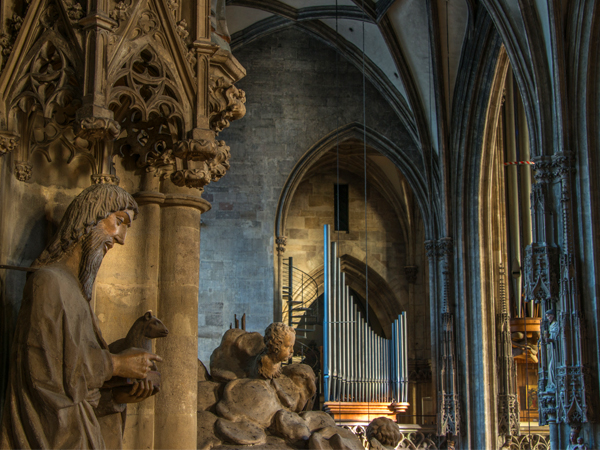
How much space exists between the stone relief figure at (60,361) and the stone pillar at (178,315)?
0.81 meters

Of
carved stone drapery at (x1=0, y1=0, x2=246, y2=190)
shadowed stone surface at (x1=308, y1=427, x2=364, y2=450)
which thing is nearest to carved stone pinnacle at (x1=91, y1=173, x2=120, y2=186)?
carved stone drapery at (x1=0, y1=0, x2=246, y2=190)

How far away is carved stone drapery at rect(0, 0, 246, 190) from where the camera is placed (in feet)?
11.7

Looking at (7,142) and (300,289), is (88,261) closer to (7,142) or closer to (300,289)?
(7,142)

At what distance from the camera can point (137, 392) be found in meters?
3.22

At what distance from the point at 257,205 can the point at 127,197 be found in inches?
575

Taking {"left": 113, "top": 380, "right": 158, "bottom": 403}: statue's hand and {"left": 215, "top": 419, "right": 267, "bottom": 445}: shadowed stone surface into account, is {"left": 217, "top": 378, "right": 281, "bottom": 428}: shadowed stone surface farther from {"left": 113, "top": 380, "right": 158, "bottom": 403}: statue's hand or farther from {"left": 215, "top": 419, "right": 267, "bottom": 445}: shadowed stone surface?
{"left": 113, "top": 380, "right": 158, "bottom": 403}: statue's hand

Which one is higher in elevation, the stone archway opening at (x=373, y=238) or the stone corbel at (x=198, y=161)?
the stone archway opening at (x=373, y=238)

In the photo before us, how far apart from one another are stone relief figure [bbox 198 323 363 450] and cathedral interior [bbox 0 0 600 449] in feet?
0.72

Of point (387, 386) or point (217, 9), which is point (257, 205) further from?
point (217, 9)

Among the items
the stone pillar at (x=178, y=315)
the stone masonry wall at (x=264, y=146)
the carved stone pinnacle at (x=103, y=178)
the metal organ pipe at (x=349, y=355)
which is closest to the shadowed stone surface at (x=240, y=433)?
the stone pillar at (x=178, y=315)

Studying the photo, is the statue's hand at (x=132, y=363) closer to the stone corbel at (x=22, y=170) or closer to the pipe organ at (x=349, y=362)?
the stone corbel at (x=22, y=170)

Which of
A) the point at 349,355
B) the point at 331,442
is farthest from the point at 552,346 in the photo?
the point at 331,442

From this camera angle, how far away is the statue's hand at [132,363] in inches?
121

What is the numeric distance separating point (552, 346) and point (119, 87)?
834 centimetres
